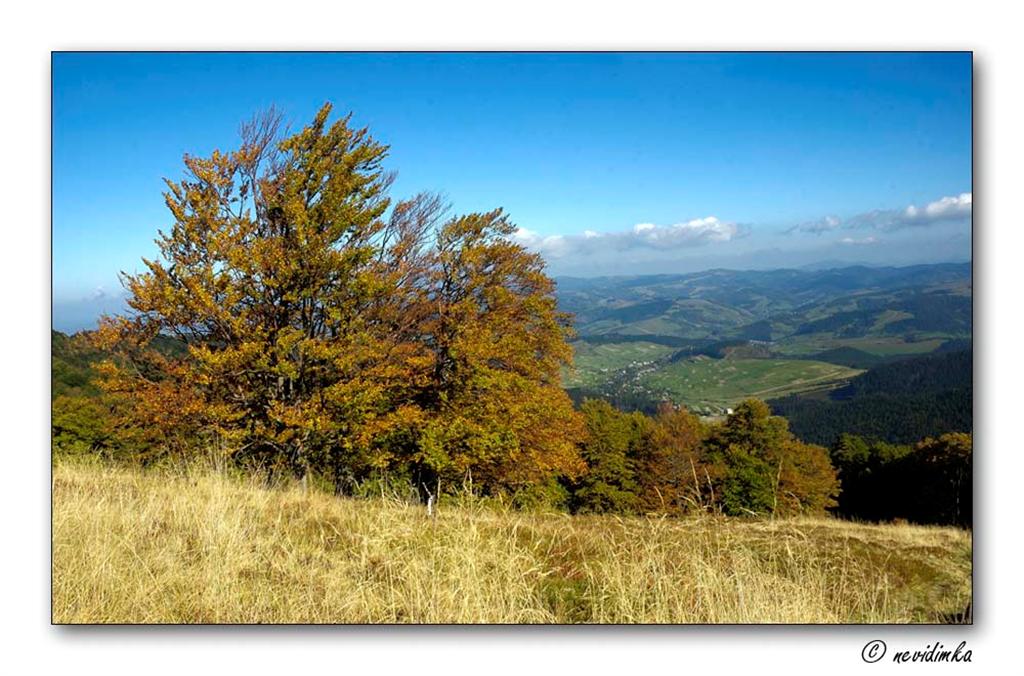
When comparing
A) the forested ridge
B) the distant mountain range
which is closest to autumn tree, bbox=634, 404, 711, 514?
the forested ridge

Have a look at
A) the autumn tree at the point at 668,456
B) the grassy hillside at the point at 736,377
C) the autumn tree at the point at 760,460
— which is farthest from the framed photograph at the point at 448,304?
the autumn tree at the point at 668,456

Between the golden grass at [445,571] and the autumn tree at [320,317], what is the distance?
2.77m

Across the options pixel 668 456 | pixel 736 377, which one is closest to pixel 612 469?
pixel 668 456

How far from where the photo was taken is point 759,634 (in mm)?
3852

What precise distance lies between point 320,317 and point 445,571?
421 cm

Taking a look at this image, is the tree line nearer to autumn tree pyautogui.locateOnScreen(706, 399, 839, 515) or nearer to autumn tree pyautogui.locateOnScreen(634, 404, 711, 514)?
autumn tree pyautogui.locateOnScreen(706, 399, 839, 515)

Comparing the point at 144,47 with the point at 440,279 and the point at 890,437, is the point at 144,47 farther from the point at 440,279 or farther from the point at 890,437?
the point at 890,437

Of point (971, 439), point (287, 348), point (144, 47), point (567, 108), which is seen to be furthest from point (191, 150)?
point (971, 439)

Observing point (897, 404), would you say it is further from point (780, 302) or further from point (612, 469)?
point (612, 469)

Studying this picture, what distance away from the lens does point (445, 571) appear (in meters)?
3.52

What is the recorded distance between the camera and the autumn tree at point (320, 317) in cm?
656

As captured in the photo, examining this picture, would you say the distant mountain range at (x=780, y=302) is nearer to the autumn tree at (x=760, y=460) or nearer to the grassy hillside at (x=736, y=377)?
the grassy hillside at (x=736, y=377)

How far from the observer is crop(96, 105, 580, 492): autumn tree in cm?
656
